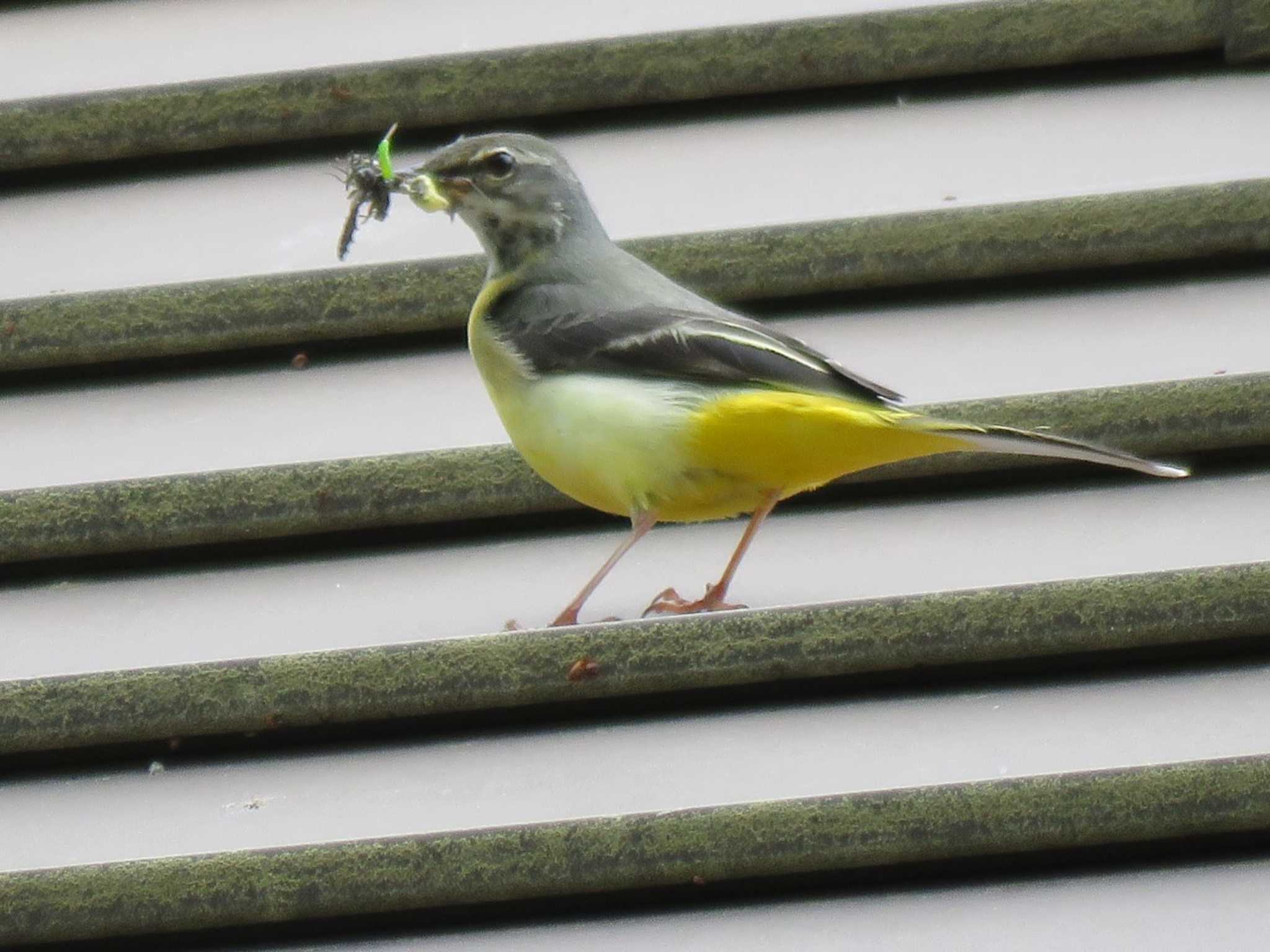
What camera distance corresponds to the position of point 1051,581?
2.89 m

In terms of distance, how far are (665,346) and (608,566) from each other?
1.42 feet

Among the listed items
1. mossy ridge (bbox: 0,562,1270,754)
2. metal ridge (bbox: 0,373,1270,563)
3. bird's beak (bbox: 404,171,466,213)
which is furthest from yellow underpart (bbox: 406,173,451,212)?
mossy ridge (bbox: 0,562,1270,754)

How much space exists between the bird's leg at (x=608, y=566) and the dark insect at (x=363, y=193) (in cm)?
79

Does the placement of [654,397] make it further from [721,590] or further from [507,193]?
[507,193]

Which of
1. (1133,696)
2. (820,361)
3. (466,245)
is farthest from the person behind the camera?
(466,245)

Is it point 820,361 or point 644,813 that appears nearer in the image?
point 644,813

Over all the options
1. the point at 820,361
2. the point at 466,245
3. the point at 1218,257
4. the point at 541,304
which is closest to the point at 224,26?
the point at 466,245

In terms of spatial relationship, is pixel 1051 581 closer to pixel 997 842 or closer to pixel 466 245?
pixel 997 842

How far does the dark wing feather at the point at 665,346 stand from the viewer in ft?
10.2

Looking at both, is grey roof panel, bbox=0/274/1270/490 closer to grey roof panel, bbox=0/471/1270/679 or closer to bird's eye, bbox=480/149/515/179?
grey roof panel, bbox=0/471/1270/679

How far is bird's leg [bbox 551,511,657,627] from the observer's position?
3018 millimetres

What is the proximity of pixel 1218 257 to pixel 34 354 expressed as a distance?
2.36 m

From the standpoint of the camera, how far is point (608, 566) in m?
3.18

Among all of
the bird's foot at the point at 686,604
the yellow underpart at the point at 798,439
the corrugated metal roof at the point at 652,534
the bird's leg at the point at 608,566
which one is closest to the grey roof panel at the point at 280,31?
the corrugated metal roof at the point at 652,534
